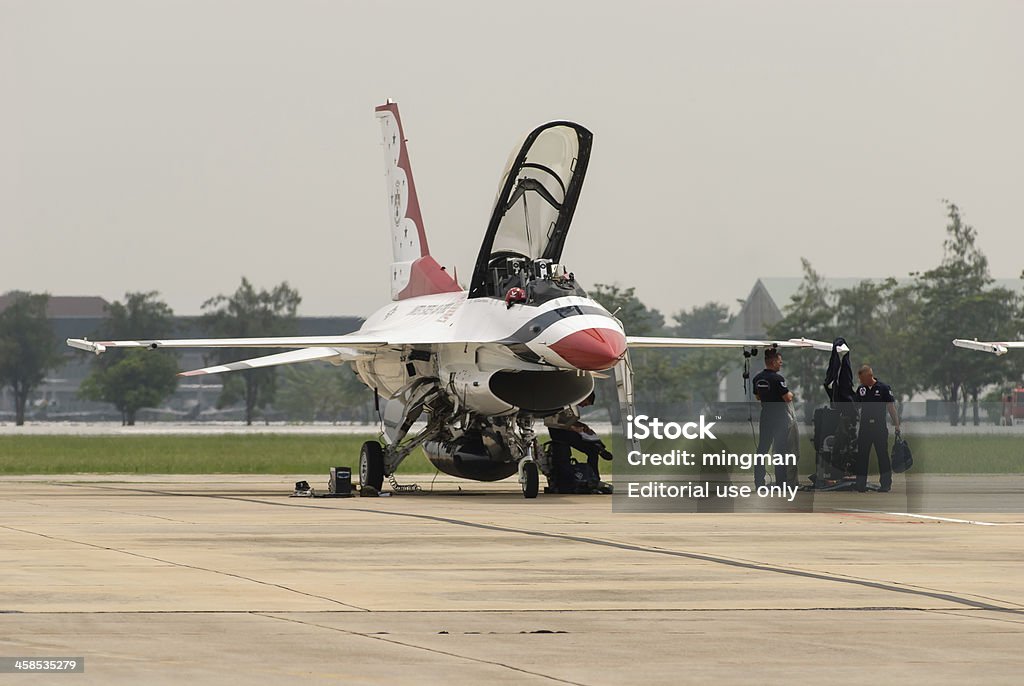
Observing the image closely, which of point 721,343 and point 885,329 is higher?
point 885,329

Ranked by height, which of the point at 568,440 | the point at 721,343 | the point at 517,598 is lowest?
the point at 517,598

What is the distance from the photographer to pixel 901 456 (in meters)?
21.7

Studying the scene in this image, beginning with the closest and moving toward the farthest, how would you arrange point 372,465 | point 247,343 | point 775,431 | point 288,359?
point 775,431 < point 247,343 < point 372,465 < point 288,359

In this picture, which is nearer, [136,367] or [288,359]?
[288,359]

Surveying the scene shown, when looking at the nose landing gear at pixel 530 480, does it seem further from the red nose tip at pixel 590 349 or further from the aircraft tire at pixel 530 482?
the red nose tip at pixel 590 349

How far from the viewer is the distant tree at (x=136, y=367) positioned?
381 ft

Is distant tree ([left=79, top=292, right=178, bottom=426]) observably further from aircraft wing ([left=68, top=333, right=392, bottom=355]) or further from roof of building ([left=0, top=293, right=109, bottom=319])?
aircraft wing ([left=68, top=333, right=392, bottom=355])

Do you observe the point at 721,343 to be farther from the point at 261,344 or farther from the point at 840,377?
the point at 261,344

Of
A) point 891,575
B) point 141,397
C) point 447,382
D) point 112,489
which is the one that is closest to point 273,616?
point 891,575

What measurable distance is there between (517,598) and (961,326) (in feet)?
254

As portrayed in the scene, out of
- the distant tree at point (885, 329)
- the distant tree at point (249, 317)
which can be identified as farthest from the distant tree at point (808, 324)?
the distant tree at point (249, 317)

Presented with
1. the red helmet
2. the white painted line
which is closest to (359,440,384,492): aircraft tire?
the red helmet

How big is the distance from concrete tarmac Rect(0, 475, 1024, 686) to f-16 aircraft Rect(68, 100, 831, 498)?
3.65 metres

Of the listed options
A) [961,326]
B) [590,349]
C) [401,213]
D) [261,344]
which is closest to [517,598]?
[590,349]
